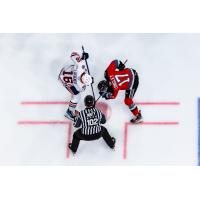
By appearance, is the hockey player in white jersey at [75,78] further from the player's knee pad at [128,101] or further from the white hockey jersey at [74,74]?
the player's knee pad at [128,101]

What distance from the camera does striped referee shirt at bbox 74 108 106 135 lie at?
13.0m

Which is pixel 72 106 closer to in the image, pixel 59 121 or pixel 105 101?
pixel 59 121

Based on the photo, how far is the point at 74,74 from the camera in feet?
43.4

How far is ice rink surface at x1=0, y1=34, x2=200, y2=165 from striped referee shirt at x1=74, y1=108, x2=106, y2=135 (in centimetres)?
70

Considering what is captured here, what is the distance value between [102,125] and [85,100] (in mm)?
1247

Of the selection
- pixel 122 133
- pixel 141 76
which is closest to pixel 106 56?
pixel 141 76

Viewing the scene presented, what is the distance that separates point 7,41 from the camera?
14.9 meters

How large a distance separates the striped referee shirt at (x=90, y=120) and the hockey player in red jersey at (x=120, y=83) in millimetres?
787

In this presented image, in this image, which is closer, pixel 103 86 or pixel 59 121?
pixel 103 86

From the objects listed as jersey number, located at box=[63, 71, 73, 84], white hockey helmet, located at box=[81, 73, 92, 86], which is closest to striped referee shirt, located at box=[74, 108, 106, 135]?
white hockey helmet, located at box=[81, 73, 92, 86]

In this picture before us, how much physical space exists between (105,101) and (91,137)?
1270 millimetres

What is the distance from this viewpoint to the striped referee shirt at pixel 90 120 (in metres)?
13.0

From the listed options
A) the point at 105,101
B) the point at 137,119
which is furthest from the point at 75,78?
the point at 137,119

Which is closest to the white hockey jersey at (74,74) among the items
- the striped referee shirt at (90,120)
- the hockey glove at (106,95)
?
the hockey glove at (106,95)
